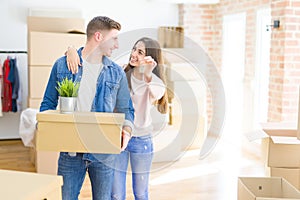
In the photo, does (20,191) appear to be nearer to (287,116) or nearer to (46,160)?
(46,160)

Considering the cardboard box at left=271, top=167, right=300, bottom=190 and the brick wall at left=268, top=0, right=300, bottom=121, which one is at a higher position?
the brick wall at left=268, top=0, right=300, bottom=121

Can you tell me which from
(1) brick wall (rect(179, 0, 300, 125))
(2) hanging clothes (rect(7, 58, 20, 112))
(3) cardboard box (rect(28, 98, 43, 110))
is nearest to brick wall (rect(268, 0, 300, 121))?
(1) brick wall (rect(179, 0, 300, 125))

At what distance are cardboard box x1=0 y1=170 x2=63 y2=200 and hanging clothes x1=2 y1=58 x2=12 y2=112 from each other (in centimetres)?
395

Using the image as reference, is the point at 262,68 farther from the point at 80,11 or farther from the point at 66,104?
the point at 66,104

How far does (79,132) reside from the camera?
1.63m

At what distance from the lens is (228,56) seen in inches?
223

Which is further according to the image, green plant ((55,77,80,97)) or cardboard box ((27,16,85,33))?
cardboard box ((27,16,85,33))

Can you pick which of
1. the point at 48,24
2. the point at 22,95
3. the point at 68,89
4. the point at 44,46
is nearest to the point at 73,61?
the point at 68,89

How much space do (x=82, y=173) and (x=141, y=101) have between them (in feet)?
1.62

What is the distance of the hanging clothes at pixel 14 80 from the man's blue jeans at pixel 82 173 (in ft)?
11.8

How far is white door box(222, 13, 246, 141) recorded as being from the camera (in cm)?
536

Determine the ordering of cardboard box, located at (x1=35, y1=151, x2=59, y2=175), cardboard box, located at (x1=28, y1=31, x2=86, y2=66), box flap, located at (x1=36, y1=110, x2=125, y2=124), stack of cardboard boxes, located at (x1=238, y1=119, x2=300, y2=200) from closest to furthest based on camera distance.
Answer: box flap, located at (x1=36, y1=110, x2=125, y2=124), stack of cardboard boxes, located at (x1=238, y1=119, x2=300, y2=200), cardboard box, located at (x1=35, y1=151, x2=59, y2=175), cardboard box, located at (x1=28, y1=31, x2=86, y2=66)

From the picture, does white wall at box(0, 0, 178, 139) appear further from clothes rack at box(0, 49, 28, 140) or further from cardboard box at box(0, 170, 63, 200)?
cardboard box at box(0, 170, 63, 200)

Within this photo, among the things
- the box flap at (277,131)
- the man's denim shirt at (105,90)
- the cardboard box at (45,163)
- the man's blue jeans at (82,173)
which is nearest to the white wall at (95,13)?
the cardboard box at (45,163)
